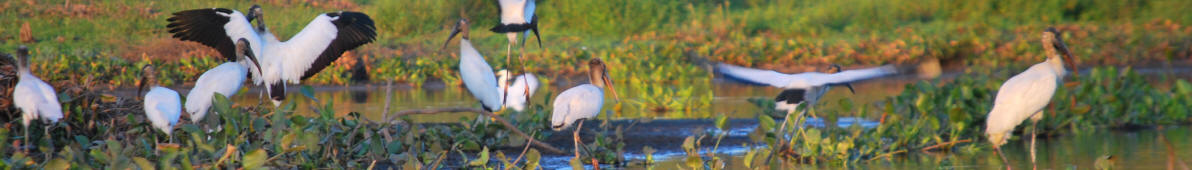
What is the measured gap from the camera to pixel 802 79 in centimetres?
573

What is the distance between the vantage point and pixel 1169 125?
8.26 meters

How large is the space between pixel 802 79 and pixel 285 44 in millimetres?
2111

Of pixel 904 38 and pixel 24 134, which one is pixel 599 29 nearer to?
pixel 904 38

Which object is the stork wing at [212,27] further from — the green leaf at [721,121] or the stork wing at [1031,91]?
the stork wing at [1031,91]

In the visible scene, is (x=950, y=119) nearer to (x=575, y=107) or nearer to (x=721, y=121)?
(x=721, y=121)

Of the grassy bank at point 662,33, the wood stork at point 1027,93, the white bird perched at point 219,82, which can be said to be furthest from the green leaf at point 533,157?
the grassy bank at point 662,33

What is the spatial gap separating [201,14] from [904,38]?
11637 mm

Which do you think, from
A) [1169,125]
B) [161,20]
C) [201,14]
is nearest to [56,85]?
[201,14]

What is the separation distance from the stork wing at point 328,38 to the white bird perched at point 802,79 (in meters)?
1.47

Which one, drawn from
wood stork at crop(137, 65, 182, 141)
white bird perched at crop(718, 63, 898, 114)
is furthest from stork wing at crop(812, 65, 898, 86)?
wood stork at crop(137, 65, 182, 141)

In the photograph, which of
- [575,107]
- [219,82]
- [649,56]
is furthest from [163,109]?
[649,56]

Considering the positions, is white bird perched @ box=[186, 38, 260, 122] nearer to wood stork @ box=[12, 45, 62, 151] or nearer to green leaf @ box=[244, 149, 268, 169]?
wood stork @ box=[12, 45, 62, 151]

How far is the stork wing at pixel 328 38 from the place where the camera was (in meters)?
5.73

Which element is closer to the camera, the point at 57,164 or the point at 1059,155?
the point at 57,164
